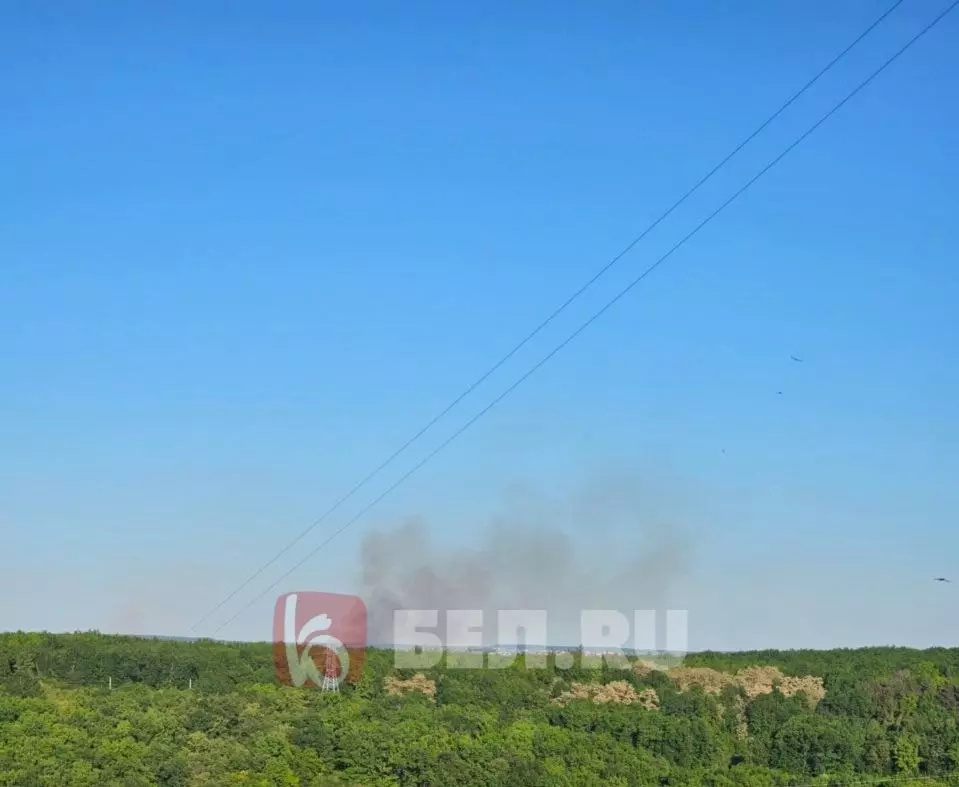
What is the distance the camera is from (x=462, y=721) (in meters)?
74.2

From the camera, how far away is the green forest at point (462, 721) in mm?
61344

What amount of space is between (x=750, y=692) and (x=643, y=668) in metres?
7.60

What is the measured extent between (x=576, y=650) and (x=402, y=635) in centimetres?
3631

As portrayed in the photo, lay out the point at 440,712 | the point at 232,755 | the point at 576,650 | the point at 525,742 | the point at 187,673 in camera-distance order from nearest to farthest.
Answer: the point at 232,755 → the point at 525,742 → the point at 440,712 → the point at 187,673 → the point at 576,650

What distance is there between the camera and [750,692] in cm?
9638

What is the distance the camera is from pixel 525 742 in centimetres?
6906

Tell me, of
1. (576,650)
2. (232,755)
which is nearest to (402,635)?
(232,755)

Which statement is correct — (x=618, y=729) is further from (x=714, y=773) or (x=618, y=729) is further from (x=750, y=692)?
(x=750, y=692)

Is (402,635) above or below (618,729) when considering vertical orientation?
above

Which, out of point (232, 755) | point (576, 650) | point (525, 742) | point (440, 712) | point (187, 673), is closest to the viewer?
point (232, 755)

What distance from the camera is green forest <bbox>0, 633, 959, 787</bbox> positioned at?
A: 201ft

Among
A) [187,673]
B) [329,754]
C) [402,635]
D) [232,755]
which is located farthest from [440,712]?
[187,673]

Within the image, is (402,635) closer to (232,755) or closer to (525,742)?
(525,742)

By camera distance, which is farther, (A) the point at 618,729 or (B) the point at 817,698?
(B) the point at 817,698
